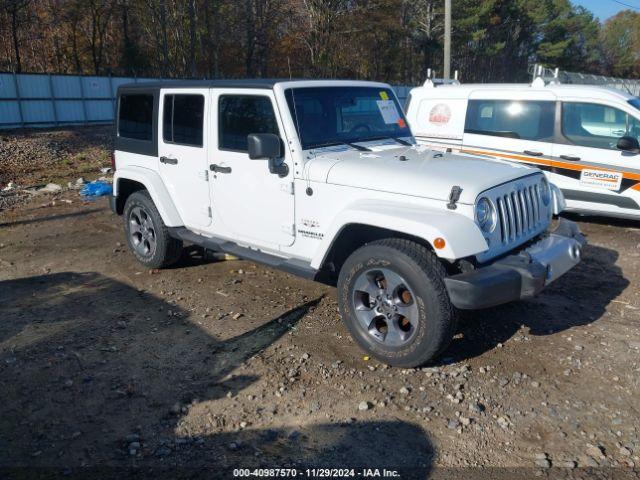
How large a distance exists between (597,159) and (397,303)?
4.88 m

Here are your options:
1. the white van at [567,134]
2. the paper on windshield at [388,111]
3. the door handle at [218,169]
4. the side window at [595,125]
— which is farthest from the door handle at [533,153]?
the door handle at [218,169]

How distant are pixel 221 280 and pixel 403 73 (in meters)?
42.1

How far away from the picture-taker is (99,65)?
107 feet

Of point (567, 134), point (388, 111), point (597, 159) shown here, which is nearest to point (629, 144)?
point (597, 159)

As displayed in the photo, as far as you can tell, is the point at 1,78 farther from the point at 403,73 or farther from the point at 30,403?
the point at 403,73

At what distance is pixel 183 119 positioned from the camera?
5.38 metres

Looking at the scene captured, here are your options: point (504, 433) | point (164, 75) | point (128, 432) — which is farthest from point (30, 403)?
point (164, 75)

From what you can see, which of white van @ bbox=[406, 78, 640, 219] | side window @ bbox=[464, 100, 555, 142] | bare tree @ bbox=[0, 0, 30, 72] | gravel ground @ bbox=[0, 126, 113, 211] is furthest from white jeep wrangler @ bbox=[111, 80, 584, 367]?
bare tree @ bbox=[0, 0, 30, 72]

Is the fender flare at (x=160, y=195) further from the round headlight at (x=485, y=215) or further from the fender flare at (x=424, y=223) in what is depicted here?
the round headlight at (x=485, y=215)

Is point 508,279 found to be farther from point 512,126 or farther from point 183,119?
point 512,126

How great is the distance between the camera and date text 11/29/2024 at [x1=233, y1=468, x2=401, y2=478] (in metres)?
2.88

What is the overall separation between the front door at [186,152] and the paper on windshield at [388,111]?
166 cm

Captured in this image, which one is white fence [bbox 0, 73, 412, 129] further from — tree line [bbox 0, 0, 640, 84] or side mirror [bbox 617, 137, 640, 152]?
side mirror [bbox 617, 137, 640, 152]

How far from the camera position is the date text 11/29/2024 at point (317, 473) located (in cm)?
288
